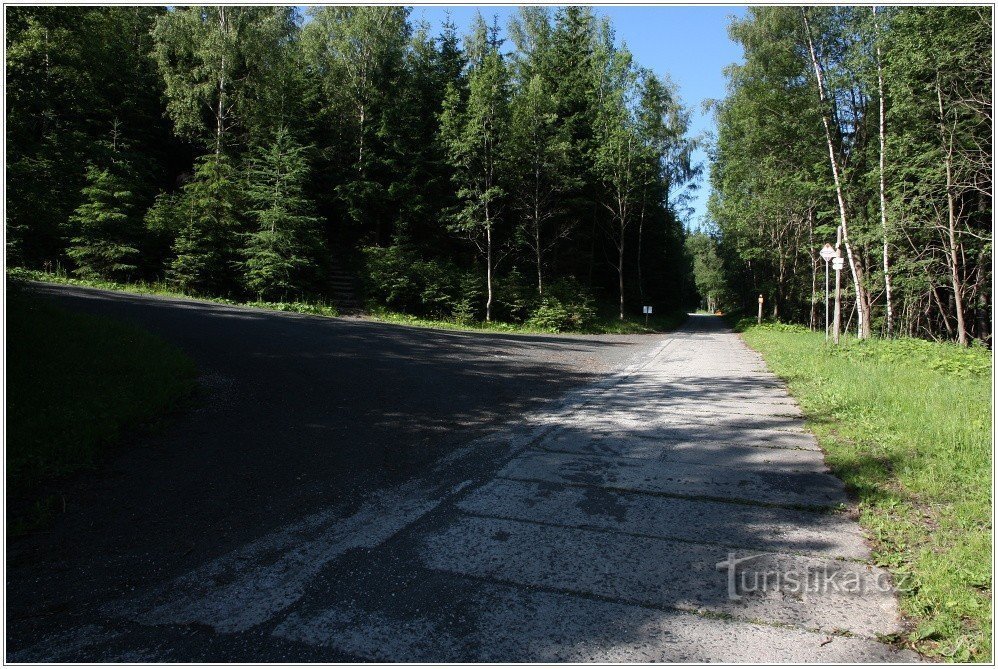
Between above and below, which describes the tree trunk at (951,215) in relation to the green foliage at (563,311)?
above

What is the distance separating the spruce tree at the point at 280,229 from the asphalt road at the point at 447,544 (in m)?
14.6

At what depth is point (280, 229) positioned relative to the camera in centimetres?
2066

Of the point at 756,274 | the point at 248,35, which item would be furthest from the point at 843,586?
the point at 756,274

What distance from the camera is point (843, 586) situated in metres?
2.72

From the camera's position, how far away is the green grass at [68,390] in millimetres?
4152

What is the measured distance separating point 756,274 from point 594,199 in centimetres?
1629

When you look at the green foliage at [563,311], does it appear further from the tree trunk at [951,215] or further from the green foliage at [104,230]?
the green foliage at [104,230]

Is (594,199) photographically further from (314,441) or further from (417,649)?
(417,649)

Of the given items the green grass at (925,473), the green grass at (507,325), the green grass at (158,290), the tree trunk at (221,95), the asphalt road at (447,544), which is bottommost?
the asphalt road at (447,544)

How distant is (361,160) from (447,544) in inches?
1038

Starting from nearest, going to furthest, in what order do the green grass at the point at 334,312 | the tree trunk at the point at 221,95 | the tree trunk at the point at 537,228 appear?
the green grass at the point at 334,312 < the tree trunk at the point at 221,95 < the tree trunk at the point at 537,228

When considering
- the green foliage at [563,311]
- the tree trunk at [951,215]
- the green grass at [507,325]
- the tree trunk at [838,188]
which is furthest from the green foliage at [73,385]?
the tree trunk at [838,188]

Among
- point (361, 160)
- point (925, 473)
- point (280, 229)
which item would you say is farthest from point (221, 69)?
point (925, 473)

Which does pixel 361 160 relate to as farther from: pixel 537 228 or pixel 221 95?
pixel 537 228
